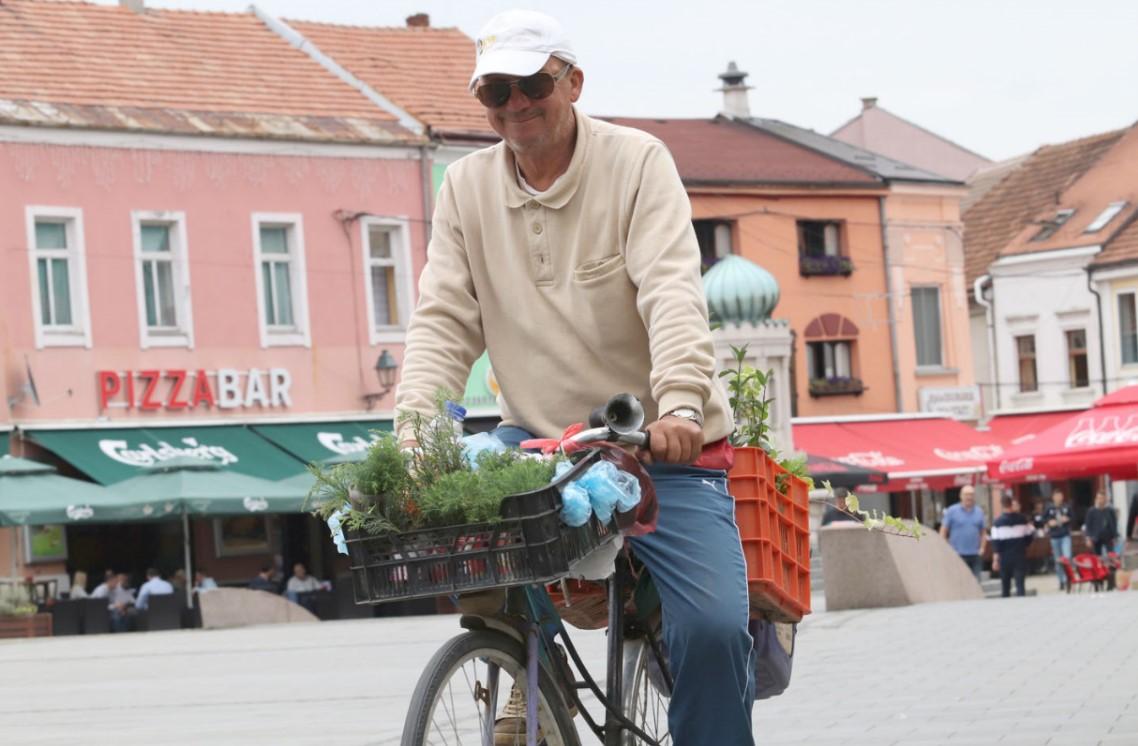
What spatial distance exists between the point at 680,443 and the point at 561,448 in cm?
26

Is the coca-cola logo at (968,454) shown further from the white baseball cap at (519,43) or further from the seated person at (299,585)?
the white baseball cap at (519,43)

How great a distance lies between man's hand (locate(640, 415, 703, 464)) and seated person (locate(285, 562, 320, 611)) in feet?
90.1

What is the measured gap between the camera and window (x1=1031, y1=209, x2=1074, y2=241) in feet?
190

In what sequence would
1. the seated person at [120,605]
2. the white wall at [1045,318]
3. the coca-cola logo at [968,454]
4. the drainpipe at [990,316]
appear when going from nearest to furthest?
the seated person at [120,605]
the coca-cola logo at [968,454]
the white wall at [1045,318]
the drainpipe at [990,316]

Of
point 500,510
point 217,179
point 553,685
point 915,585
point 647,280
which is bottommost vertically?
point 915,585

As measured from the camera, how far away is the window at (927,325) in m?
55.3

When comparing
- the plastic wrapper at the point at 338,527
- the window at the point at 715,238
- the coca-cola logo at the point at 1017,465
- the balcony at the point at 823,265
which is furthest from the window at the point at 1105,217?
the plastic wrapper at the point at 338,527

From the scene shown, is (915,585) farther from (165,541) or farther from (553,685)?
(553,685)

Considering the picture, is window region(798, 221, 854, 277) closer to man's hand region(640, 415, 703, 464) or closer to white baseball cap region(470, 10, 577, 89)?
white baseball cap region(470, 10, 577, 89)

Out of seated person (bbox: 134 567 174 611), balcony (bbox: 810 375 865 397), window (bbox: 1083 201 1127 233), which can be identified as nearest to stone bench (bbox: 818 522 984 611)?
seated person (bbox: 134 567 174 611)

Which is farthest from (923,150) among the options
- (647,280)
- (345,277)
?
(647,280)

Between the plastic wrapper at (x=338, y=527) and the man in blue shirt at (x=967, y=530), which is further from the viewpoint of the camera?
the man in blue shirt at (x=967, y=530)

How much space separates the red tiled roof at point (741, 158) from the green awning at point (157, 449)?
16.3 metres

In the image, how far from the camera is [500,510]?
4.73 meters
